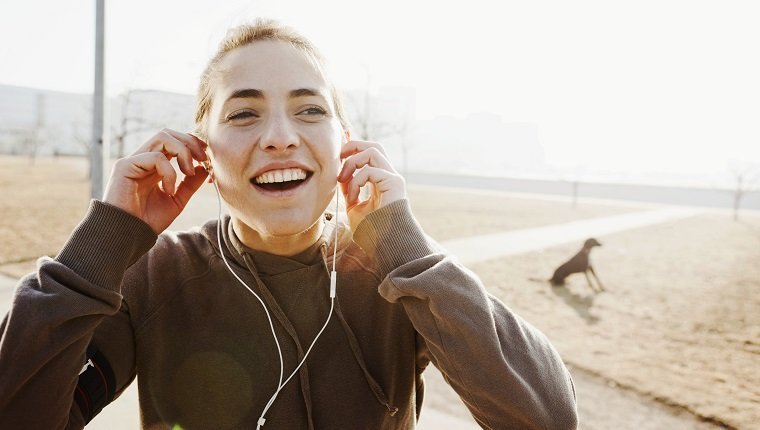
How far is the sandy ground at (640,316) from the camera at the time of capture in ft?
12.9

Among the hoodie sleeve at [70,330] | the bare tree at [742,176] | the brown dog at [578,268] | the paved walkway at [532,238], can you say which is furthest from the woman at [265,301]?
the bare tree at [742,176]

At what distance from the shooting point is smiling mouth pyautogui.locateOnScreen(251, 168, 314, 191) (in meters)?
1.53

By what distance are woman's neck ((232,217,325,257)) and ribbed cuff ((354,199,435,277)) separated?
18 centimetres

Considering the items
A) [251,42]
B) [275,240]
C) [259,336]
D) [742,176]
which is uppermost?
[251,42]

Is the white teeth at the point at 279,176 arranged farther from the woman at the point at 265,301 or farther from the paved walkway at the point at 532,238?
the paved walkway at the point at 532,238

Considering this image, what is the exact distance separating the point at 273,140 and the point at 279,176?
10 cm

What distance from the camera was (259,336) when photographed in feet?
5.11

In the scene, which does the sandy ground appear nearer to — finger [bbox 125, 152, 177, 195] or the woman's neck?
the woman's neck

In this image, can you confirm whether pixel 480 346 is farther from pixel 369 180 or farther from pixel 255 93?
pixel 255 93

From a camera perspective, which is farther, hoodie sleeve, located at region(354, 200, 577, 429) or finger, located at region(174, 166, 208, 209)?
finger, located at region(174, 166, 208, 209)

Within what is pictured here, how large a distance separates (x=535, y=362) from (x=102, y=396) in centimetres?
117

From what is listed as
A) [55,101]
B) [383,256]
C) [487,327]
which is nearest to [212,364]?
[383,256]

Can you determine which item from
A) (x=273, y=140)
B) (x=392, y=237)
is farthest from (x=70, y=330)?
(x=392, y=237)

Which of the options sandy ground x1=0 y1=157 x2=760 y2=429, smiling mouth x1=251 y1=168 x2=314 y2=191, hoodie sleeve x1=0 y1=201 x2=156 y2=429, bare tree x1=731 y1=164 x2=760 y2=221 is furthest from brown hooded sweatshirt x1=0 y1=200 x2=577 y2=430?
bare tree x1=731 y1=164 x2=760 y2=221
